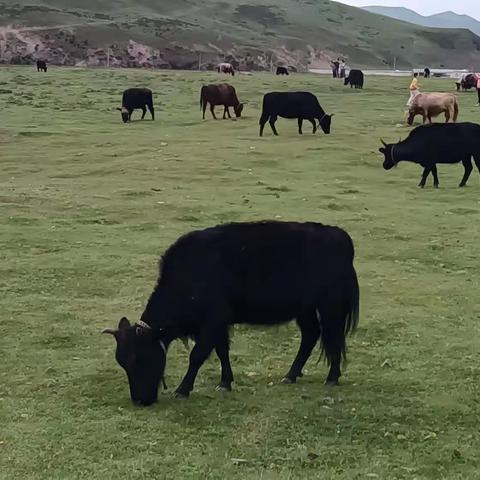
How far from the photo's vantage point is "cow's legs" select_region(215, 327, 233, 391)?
18.6 feet

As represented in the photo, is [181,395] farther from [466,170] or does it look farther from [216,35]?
[216,35]

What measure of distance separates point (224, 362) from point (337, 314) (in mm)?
863

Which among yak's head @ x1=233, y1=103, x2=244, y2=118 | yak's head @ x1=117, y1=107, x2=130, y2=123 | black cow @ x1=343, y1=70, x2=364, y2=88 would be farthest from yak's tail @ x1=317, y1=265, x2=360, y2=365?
black cow @ x1=343, y1=70, x2=364, y2=88

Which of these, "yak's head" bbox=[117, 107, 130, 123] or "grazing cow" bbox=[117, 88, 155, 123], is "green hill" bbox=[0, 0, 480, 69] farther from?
"yak's head" bbox=[117, 107, 130, 123]

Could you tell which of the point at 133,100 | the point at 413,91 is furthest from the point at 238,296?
the point at 413,91

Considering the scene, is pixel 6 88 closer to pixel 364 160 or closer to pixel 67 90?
pixel 67 90

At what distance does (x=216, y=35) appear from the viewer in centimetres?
8306

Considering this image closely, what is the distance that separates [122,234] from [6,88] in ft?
85.8

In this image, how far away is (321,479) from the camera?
14.8 ft

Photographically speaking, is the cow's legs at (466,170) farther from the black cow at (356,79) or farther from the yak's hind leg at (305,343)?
the black cow at (356,79)

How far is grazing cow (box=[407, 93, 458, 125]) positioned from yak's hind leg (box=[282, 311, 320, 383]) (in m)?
18.7

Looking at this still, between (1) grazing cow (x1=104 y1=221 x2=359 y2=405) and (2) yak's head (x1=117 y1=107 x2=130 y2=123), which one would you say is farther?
(2) yak's head (x1=117 y1=107 x2=130 y2=123)

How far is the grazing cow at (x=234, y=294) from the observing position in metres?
5.44

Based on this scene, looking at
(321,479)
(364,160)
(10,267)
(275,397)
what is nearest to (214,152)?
(364,160)
